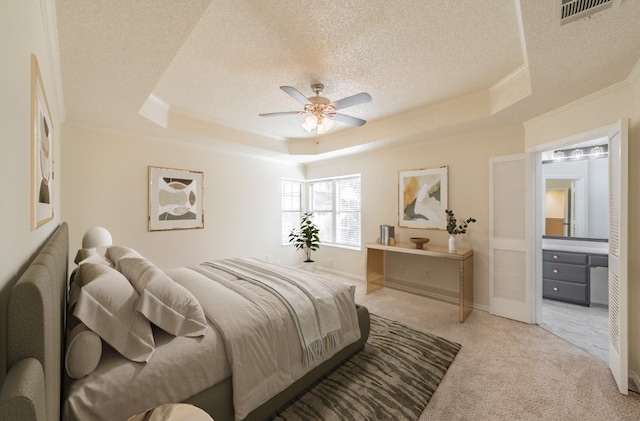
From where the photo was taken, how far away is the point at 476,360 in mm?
2414

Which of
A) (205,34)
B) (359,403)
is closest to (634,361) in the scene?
(359,403)

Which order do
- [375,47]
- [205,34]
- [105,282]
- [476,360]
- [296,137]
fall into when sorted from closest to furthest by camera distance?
1. [105,282]
2. [205,34]
3. [375,47]
4. [476,360]
5. [296,137]

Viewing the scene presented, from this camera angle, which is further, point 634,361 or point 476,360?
point 476,360

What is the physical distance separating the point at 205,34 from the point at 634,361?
4280 millimetres

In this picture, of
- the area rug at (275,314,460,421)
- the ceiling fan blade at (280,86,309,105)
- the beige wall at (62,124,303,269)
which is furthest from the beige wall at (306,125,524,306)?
the ceiling fan blade at (280,86,309,105)

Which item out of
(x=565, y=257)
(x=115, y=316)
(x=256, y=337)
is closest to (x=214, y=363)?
(x=256, y=337)

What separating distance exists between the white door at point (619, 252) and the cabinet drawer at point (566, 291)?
179cm

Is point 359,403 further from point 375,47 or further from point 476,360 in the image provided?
point 375,47

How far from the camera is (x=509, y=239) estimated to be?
3.32 metres

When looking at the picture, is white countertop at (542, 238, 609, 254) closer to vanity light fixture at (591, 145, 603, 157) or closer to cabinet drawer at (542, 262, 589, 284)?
cabinet drawer at (542, 262, 589, 284)

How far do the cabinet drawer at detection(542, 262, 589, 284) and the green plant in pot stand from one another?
375 cm

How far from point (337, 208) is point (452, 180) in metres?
2.34

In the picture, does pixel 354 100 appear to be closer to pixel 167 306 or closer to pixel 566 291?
pixel 167 306

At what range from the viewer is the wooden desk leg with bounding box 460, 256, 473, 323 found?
3.22m
